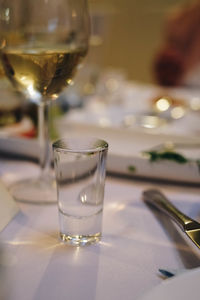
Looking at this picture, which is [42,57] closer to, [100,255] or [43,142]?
[43,142]

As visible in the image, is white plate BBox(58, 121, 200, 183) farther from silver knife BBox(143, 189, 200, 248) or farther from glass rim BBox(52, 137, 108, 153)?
glass rim BBox(52, 137, 108, 153)

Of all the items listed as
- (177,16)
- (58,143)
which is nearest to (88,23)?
(58,143)

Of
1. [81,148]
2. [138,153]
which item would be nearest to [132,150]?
[138,153]

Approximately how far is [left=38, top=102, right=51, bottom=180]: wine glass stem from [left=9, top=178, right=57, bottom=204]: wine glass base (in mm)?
17

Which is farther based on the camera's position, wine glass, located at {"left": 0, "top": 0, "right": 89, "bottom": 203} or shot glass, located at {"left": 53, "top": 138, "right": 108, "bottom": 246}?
wine glass, located at {"left": 0, "top": 0, "right": 89, "bottom": 203}

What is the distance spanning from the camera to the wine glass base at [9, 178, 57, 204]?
0.59 m

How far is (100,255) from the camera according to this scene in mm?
440

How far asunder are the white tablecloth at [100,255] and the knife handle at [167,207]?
0.01 meters

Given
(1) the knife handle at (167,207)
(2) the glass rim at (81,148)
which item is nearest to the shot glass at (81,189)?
(2) the glass rim at (81,148)

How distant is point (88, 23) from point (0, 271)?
0.41 m

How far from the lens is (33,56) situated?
0.58 meters

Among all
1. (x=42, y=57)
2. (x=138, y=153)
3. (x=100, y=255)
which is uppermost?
(x=42, y=57)

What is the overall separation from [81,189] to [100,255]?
8cm

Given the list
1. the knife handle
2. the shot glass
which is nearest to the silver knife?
the knife handle
